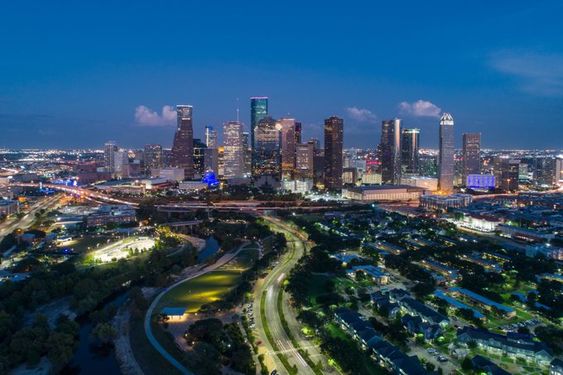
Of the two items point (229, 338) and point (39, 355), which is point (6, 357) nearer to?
point (39, 355)

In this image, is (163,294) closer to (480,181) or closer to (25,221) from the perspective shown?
(25,221)

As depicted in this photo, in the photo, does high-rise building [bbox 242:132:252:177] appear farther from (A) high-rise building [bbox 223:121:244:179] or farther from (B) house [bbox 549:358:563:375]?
(B) house [bbox 549:358:563:375]

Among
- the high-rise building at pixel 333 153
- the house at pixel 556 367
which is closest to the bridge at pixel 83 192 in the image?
the high-rise building at pixel 333 153

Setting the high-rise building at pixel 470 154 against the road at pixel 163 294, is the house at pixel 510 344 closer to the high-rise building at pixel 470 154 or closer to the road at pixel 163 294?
the road at pixel 163 294

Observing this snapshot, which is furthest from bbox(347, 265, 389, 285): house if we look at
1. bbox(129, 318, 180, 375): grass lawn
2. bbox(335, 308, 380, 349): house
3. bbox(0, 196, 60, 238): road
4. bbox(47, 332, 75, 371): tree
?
bbox(0, 196, 60, 238): road

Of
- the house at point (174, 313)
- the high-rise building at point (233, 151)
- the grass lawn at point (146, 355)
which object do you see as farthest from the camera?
the high-rise building at point (233, 151)

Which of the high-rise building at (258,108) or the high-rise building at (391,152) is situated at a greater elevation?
the high-rise building at (258,108)
